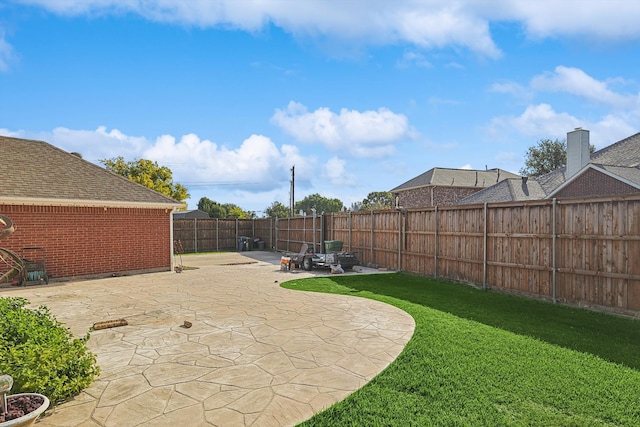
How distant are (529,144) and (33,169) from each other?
143 feet

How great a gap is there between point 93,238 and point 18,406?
10.2 meters

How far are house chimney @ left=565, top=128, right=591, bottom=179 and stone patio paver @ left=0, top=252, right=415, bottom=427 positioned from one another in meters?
13.3

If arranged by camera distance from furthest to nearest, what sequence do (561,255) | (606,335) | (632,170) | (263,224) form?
(263,224) < (632,170) < (561,255) < (606,335)

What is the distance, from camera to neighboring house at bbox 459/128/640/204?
12641 mm

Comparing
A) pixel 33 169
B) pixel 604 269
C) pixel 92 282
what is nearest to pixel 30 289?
pixel 92 282

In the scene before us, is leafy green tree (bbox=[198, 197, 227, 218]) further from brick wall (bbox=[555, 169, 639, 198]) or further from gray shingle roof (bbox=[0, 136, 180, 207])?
brick wall (bbox=[555, 169, 639, 198])

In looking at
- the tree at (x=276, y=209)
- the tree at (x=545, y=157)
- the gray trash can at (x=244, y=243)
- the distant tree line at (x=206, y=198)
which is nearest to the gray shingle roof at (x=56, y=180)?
the distant tree line at (x=206, y=198)

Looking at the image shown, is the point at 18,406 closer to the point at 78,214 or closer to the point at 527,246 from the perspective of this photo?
the point at 527,246

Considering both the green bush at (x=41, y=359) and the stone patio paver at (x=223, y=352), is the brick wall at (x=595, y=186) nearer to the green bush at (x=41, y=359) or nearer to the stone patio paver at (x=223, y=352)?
the stone patio paver at (x=223, y=352)

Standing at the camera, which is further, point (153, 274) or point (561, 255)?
point (153, 274)

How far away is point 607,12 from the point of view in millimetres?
7660

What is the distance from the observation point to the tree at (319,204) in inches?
3460

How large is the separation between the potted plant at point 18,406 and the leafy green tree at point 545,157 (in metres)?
44.2

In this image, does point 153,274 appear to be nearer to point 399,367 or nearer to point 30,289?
point 30,289
